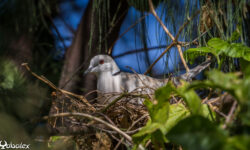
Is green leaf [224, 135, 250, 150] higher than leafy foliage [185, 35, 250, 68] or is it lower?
lower

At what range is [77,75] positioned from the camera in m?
2.01

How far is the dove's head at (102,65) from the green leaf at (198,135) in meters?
1.36

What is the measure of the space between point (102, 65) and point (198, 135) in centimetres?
142

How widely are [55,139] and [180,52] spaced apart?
748 millimetres

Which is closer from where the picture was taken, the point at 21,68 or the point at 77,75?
the point at 21,68

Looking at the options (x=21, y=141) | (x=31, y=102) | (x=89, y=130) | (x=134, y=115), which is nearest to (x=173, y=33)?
(x=134, y=115)

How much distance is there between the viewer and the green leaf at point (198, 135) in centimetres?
46

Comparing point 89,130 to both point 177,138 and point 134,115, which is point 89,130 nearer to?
point 134,115

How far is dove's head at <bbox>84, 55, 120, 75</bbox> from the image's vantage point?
1.84 meters

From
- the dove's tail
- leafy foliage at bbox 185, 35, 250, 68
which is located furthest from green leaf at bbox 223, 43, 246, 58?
the dove's tail

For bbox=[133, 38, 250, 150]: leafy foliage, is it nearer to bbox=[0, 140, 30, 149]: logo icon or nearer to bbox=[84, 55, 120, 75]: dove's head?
bbox=[0, 140, 30, 149]: logo icon

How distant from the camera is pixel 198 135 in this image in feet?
1.57

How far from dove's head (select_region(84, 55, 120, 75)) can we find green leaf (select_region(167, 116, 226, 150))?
136 cm

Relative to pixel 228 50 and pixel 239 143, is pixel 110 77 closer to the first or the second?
pixel 228 50
